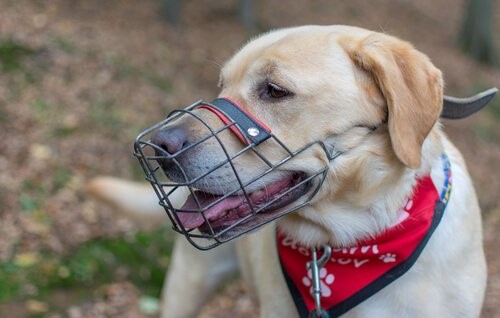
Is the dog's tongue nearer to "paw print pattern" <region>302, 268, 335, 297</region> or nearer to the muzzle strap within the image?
the muzzle strap

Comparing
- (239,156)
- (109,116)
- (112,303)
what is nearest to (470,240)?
(239,156)

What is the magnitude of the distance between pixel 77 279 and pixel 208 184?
96.5 inches

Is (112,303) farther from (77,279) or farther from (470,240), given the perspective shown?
(470,240)

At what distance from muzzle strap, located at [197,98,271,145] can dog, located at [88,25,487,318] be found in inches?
1.8

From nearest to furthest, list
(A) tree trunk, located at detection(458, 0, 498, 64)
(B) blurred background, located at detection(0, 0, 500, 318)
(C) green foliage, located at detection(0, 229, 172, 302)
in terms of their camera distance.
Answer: (C) green foliage, located at detection(0, 229, 172, 302), (B) blurred background, located at detection(0, 0, 500, 318), (A) tree trunk, located at detection(458, 0, 498, 64)

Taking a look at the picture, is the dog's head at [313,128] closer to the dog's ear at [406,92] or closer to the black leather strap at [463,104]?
the dog's ear at [406,92]

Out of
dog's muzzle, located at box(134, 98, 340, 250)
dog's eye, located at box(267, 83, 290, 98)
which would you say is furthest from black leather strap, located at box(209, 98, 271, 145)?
dog's eye, located at box(267, 83, 290, 98)

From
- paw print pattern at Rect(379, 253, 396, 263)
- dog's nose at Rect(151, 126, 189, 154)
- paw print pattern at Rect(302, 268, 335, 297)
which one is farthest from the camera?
paw print pattern at Rect(302, 268, 335, 297)

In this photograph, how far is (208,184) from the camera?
2115 millimetres

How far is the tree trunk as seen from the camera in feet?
38.4

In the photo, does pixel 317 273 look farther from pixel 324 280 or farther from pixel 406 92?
pixel 406 92

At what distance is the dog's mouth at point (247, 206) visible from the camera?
7.11ft

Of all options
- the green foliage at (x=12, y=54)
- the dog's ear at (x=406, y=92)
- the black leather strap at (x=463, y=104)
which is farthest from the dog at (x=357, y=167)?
the green foliage at (x=12, y=54)

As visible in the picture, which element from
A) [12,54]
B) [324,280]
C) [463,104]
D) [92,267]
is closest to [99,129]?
[12,54]
